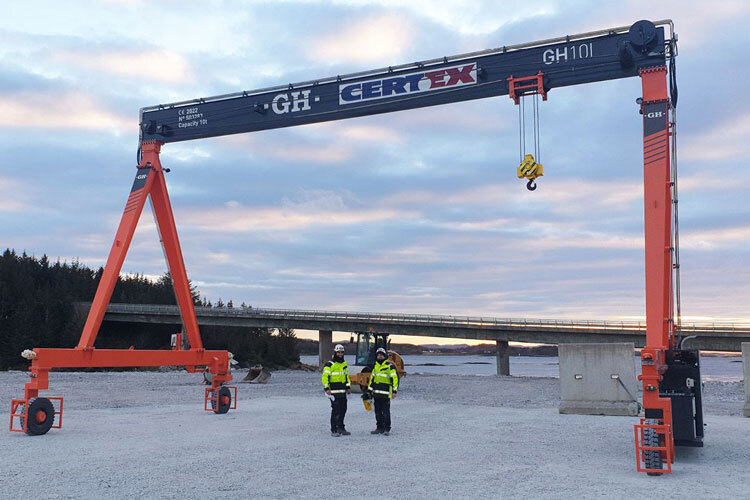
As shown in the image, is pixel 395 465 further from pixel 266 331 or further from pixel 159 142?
pixel 266 331

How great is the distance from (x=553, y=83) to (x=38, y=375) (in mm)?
14728

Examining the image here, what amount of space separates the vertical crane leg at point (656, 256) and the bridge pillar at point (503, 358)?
49.1 m

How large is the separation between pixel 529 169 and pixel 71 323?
79153 mm

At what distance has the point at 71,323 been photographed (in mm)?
81750

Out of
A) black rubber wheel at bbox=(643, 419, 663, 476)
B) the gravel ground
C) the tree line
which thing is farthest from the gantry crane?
the tree line

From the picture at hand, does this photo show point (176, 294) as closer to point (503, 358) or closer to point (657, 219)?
point (657, 219)

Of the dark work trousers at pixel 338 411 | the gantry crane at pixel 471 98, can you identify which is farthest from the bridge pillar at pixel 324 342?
the dark work trousers at pixel 338 411

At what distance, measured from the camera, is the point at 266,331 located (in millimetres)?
102188

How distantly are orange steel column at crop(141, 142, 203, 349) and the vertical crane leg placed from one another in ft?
41.3

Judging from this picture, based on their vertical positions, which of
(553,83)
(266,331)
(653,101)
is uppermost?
(553,83)

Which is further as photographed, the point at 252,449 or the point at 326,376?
the point at 326,376

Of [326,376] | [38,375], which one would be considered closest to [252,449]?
[326,376]

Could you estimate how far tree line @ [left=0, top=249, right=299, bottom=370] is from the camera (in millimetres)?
76375

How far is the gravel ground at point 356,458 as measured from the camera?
902 cm
